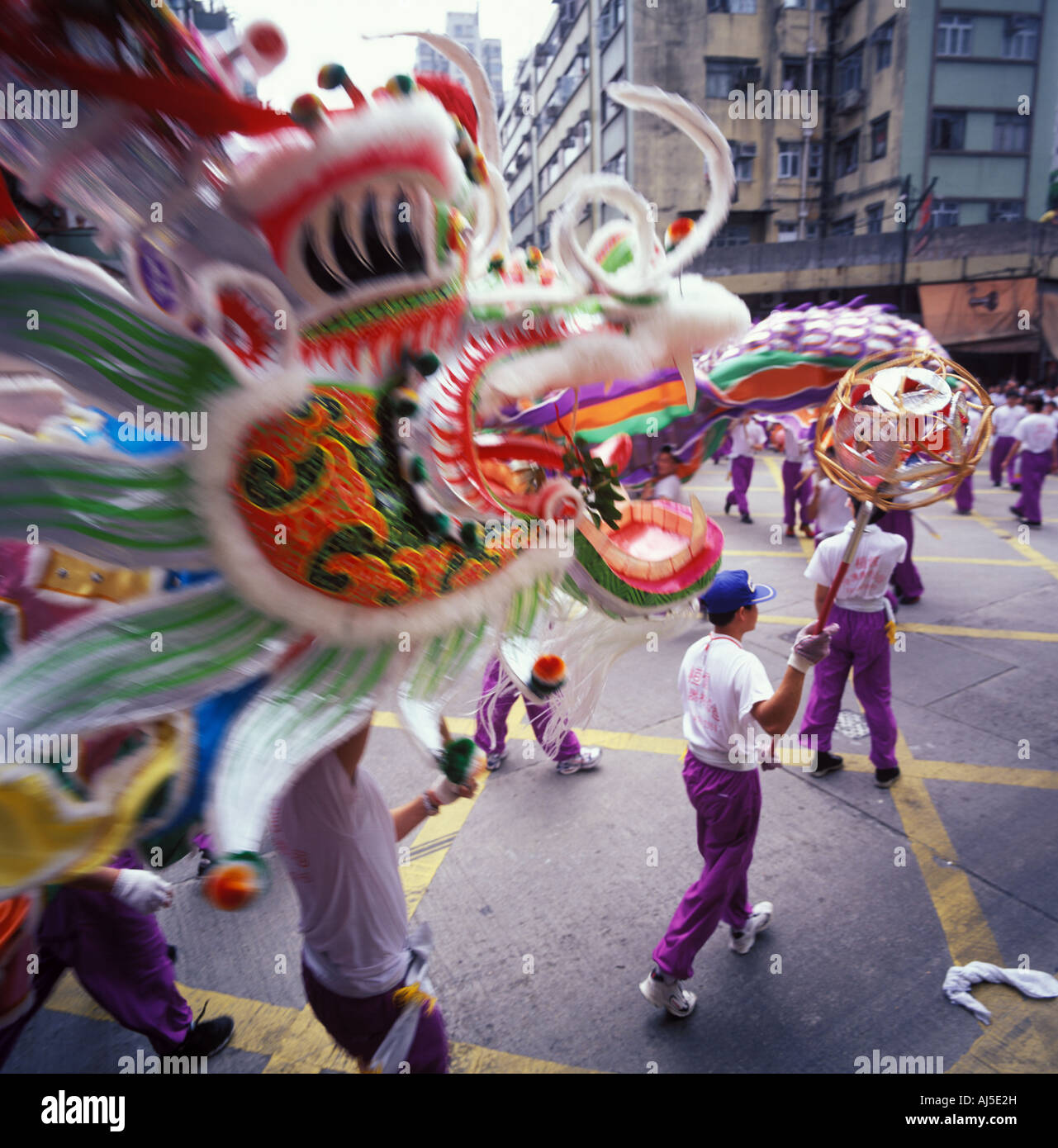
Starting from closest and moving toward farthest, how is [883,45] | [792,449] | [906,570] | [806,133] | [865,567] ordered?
[865,567]
[906,570]
[792,449]
[883,45]
[806,133]

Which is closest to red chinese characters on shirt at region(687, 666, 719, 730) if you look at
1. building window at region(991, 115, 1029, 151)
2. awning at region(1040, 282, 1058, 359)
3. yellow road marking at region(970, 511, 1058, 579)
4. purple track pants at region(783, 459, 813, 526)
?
purple track pants at region(783, 459, 813, 526)

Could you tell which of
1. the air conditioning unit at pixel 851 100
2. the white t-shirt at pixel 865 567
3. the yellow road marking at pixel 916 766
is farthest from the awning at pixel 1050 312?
the white t-shirt at pixel 865 567

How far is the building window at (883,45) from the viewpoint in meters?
20.9

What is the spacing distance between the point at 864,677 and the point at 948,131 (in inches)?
980

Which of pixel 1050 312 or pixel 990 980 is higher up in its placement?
pixel 1050 312

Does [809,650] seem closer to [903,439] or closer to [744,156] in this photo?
[903,439]

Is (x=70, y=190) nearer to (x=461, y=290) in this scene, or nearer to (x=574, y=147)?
(x=461, y=290)

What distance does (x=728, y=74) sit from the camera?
21.4 meters

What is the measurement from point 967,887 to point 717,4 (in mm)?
25624

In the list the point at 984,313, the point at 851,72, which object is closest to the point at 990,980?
the point at 984,313

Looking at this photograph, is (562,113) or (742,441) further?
(562,113)

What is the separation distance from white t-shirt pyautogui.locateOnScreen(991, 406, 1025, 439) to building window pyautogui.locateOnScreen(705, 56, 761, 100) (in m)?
15.2

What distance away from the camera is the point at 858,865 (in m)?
3.18
